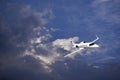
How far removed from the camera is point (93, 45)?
148750 millimetres

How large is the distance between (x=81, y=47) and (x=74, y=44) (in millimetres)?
7259

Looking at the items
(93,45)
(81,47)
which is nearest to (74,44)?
(81,47)

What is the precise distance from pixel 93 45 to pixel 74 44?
675 inches

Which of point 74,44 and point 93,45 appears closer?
point 93,45

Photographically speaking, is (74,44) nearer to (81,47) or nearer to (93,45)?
(81,47)

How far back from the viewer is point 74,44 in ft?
532

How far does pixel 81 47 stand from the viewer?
15650 centimetres

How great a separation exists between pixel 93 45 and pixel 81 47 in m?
10.2
